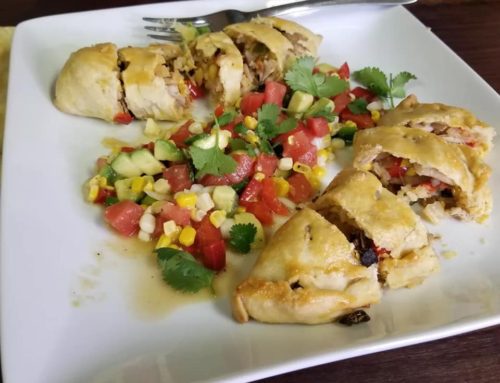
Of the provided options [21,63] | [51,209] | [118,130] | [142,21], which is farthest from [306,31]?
[51,209]

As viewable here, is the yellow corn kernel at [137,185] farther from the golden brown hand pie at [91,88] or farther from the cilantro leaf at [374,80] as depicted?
the cilantro leaf at [374,80]

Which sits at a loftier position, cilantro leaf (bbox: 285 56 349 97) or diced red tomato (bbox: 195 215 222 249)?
cilantro leaf (bbox: 285 56 349 97)

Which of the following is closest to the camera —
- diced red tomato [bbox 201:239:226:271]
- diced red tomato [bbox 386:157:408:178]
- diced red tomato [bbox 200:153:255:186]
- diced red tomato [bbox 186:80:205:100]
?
diced red tomato [bbox 201:239:226:271]

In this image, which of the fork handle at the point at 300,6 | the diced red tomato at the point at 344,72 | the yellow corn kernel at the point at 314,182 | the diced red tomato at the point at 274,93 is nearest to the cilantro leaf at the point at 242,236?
the yellow corn kernel at the point at 314,182

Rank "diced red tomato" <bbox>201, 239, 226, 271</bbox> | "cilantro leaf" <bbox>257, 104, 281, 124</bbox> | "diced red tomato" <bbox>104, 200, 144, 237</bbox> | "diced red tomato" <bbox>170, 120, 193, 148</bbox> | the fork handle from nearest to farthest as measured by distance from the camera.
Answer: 1. "diced red tomato" <bbox>201, 239, 226, 271</bbox>
2. "diced red tomato" <bbox>104, 200, 144, 237</bbox>
3. "diced red tomato" <bbox>170, 120, 193, 148</bbox>
4. "cilantro leaf" <bbox>257, 104, 281, 124</bbox>
5. the fork handle

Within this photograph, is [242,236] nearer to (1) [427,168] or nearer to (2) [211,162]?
(2) [211,162]

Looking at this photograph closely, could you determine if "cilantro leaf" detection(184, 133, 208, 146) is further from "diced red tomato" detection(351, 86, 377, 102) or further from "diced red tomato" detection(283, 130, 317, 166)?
"diced red tomato" detection(351, 86, 377, 102)

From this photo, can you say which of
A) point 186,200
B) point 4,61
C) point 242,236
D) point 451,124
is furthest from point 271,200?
point 4,61

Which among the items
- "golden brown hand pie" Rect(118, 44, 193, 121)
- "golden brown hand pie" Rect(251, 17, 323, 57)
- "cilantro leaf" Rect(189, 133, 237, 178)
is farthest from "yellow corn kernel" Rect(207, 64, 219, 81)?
"cilantro leaf" Rect(189, 133, 237, 178)
